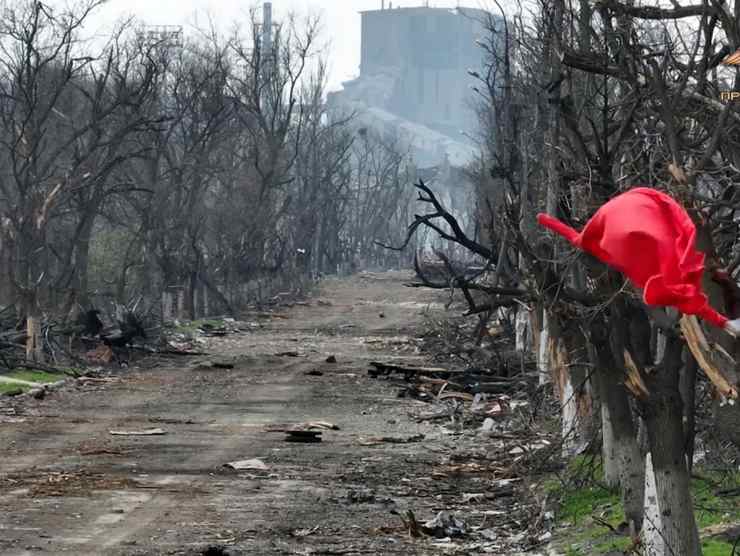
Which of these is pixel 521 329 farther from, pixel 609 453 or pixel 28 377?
pixel 609 453

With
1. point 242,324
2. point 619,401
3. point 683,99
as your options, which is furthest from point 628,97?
point 242,324

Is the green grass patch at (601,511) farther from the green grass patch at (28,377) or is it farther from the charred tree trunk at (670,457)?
the green grass patch at (28,377)

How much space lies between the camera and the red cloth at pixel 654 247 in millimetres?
6344

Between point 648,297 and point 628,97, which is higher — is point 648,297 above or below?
below

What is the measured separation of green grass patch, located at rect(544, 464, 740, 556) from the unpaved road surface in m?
0.74

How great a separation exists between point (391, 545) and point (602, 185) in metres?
3.77

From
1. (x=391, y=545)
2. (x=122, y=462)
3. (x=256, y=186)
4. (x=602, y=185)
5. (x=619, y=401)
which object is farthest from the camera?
(x=256, y=186)

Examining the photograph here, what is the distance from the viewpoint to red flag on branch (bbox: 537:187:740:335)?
6.34 m

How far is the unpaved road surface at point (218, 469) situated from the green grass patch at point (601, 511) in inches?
29.2

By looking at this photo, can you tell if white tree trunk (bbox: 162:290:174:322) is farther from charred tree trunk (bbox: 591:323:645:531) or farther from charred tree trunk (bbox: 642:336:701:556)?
charred tree trunk (bbox: 642:336:701:556)

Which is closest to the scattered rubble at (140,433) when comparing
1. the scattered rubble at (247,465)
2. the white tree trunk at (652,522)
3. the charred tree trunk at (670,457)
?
the scattered rubble at (247,465)

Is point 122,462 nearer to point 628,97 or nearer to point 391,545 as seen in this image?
point 391,545

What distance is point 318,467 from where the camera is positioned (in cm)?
1991

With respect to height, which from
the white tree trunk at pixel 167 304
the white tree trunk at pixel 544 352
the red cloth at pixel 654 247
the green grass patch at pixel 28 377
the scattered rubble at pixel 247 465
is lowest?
the scattered rubble at pixel 247 465
